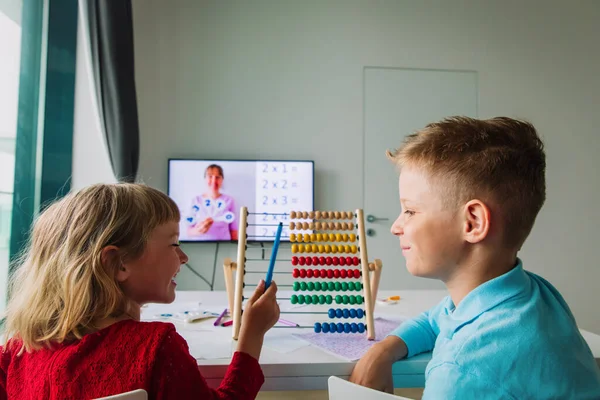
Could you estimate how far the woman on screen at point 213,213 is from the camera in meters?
3.46

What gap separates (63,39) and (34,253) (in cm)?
172

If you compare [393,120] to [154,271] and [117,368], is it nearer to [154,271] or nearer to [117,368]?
[154,271]

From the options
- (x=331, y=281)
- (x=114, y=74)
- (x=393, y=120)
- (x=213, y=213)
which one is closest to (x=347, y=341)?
(x=331, y=281)

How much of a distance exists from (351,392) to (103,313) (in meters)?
0.50

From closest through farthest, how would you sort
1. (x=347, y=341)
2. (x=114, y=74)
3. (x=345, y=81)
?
(x=347, y=341), (x=114, y=74), (x=345, y=81)

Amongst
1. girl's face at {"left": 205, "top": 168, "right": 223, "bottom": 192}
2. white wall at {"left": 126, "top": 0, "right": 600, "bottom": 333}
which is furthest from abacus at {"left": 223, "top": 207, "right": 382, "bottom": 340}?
white wall at {"left": 126, "top": 0, "right": 600, "bottom": 333}

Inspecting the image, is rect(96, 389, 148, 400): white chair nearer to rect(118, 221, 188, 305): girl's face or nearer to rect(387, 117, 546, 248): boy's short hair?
rect(118, 221, 188, 305): girl's face

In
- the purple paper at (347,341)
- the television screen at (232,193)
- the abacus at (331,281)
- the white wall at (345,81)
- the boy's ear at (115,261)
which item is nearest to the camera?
the boy's ear at (115,261)

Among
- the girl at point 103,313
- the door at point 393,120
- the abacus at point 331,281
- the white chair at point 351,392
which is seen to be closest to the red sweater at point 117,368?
the girl at point 103,313

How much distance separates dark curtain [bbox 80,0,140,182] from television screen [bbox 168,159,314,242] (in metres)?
1.17

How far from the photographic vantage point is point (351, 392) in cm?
70

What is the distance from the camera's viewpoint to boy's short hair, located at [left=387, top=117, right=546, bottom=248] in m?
0.84

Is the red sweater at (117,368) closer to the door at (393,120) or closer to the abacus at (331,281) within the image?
the abacus at (331,281)

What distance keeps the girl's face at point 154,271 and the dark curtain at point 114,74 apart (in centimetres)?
132
